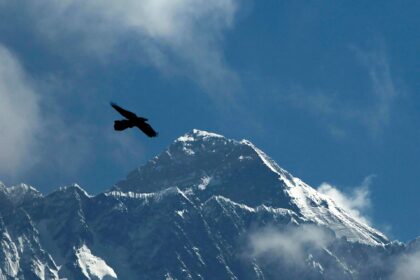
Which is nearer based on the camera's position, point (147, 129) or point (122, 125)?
point (147, 129)

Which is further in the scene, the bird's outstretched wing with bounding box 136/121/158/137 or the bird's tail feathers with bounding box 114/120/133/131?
the bird's tail feathers with bounding box 114/120/133/131

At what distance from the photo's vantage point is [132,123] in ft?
235

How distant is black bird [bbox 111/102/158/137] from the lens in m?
70.4

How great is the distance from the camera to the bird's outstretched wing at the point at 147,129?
7056 centimetres

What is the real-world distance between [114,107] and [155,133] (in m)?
2.40

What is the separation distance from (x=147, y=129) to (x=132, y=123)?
98 centimetres

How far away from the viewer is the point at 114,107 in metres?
69.7

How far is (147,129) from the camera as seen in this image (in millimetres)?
71000

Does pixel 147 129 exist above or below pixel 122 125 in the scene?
above

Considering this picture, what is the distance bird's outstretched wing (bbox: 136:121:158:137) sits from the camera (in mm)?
70562

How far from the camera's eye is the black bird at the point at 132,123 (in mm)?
70375

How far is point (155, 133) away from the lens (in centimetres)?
7056

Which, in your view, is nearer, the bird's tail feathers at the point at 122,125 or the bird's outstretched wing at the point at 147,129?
the bird's outstretched wing at the point at 147,129

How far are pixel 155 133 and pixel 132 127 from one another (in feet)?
4.42
